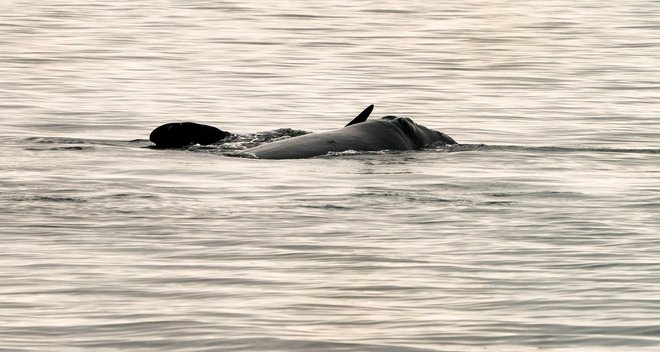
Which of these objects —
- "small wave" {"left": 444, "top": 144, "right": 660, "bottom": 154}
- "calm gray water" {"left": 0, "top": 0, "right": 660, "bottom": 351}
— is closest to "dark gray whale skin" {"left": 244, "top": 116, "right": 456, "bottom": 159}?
"calm gray water" {"left": 0, "top": 0, "right": 660, "bottom": 351}

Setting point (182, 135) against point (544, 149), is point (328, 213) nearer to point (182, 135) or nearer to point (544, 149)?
point (182, 135)

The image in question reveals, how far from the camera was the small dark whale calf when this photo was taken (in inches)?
734

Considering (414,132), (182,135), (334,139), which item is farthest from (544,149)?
(182,135)

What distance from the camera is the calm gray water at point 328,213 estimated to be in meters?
10.0

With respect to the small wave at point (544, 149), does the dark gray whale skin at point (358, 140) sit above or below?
above

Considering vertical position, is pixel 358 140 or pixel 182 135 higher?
pixel 358 140

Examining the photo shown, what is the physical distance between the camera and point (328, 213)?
1428 cm

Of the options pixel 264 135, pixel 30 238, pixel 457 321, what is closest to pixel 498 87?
pixel 264 135

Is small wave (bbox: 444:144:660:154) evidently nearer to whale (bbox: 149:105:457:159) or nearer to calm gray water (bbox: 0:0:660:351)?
calm gray water (bbox: 0:0:660:351)

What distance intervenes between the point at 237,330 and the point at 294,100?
16289 millimetres

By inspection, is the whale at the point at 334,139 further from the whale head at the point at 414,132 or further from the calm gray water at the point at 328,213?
the calm gray water at the point at 328,213

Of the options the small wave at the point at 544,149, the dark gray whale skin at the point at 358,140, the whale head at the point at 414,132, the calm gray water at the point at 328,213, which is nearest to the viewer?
the calm gray water at the point at 328,213

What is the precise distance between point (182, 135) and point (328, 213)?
15.6ft

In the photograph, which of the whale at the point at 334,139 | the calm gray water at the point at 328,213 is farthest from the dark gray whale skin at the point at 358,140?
the calm gray water at the point at 328,213
